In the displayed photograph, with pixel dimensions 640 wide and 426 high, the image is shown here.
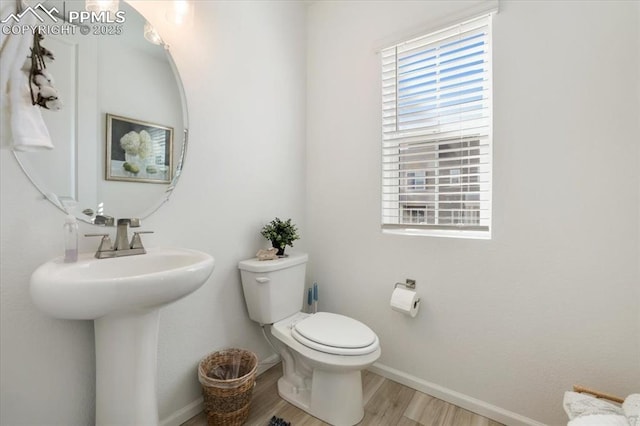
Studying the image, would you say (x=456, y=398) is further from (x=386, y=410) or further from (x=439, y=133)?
(x=439, y=133)

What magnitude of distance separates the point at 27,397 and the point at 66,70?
1.17 meters

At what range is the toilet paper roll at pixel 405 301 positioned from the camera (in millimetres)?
1576

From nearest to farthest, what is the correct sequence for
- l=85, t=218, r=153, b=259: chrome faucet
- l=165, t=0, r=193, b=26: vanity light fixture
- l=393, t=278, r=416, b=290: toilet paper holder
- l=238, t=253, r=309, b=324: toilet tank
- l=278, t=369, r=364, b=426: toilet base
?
l=85, t=218, r=153, b=259: chrome faucet → l=165, t=0, r=193, b=26: vanity light fixture → l=278, t=369, r=364, b=426: toilet base → l=238, t=253, r=309, b=324: toilet tank → l=393, t=278, r=416, b=290: toilet paper holder

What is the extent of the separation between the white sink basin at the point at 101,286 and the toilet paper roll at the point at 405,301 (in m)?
1.07

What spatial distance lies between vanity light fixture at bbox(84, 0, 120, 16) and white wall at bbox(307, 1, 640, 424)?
51.9 inches

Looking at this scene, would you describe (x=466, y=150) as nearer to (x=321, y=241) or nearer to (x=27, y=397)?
(x=321, y=241)

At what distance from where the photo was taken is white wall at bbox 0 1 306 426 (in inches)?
37.4

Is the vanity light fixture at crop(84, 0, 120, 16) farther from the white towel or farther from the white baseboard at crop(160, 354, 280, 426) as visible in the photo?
the white baseboard at crop(160, 354, 280, 426)

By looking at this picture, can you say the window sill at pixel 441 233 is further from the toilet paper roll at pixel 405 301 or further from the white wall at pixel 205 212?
the white wall at pixel 205 212

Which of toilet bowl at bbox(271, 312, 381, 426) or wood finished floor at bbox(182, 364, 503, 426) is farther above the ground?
toilet bowl at bbox(271, 312, 381, 426)

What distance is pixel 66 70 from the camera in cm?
105

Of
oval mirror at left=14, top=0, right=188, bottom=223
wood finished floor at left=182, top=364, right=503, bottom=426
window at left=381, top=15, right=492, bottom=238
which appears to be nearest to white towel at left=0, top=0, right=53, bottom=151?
oval mirror at left=14, top=0, right=188, bottom=223

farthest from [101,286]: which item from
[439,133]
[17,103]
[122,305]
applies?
[439,133]

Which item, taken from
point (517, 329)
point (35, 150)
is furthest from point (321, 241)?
point (35, 150)
